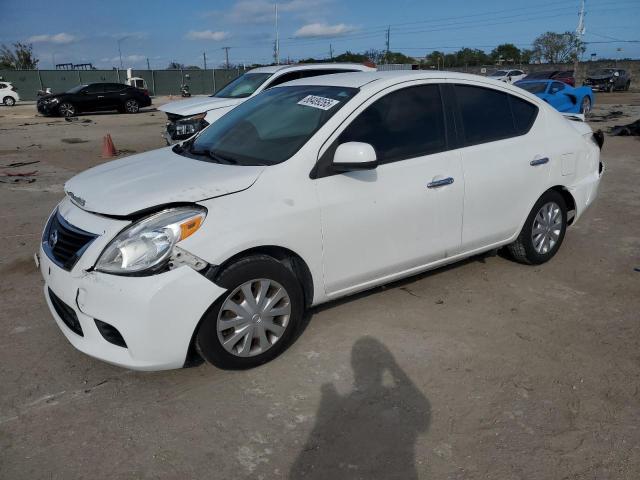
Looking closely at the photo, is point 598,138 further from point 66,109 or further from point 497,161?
point 66,109

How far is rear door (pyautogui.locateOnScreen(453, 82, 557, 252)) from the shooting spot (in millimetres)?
4012

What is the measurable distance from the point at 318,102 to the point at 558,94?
15.5 metres

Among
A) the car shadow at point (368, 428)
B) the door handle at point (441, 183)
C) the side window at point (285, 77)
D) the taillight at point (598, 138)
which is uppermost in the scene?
the side window at point (285, 77)

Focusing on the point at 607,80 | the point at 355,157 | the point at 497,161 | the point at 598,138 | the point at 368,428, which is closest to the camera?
the point at 368,428

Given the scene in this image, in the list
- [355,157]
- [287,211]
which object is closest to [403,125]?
[355,157]

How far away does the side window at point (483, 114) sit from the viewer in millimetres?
4043

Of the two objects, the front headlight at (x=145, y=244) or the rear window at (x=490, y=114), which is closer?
the front headlight at (x=145, y=244)

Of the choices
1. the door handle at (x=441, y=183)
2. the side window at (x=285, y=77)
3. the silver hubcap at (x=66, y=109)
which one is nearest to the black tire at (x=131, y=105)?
the silver hubcap at (x=66, y=109)

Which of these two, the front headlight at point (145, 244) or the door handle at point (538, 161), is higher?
the door handle at point (538, 161)

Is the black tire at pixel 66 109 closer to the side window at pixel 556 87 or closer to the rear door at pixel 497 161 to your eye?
the side window at pixel 556 87

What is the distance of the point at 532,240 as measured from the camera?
4.64 meters

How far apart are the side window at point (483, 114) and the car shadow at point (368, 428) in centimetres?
191

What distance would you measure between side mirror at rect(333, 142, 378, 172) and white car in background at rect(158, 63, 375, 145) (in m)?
6.30

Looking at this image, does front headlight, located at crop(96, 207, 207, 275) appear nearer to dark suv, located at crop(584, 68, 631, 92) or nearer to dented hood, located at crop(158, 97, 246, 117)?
dented hood, located at crop(158, 97, 246, 117)
